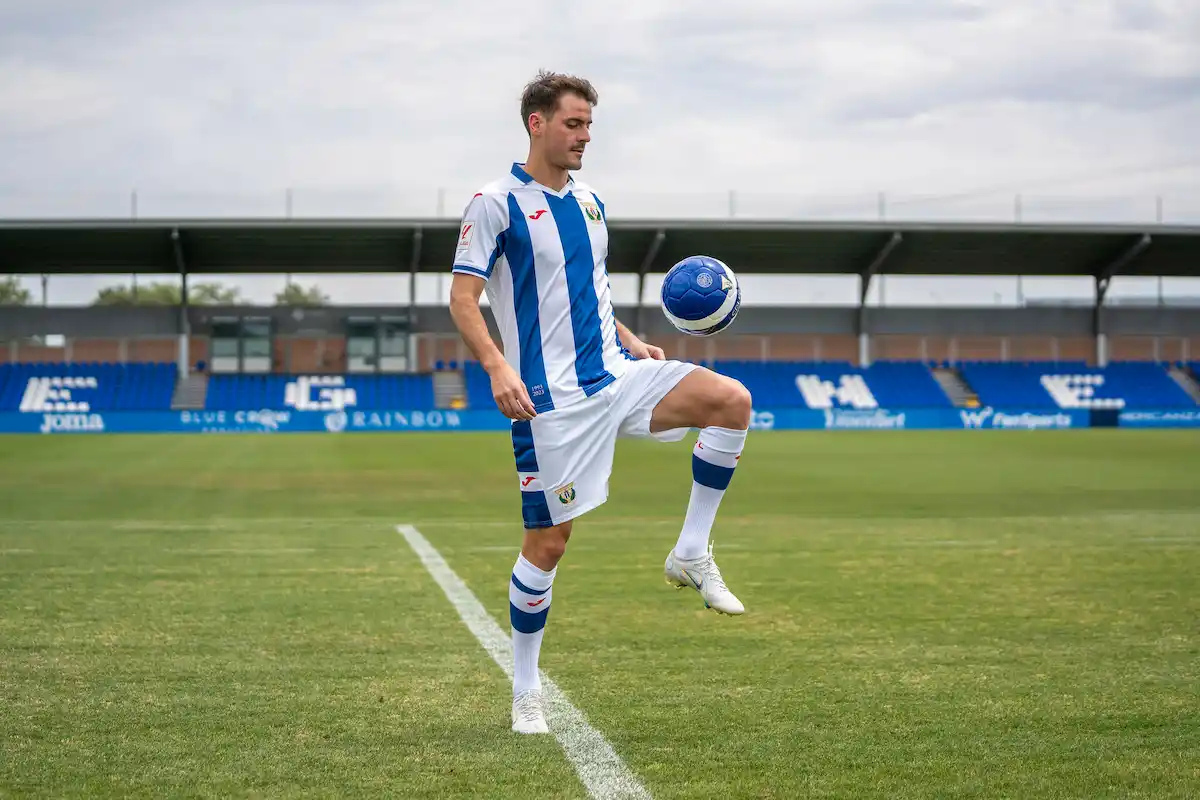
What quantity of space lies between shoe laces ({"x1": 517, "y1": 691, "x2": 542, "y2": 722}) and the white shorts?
61cm

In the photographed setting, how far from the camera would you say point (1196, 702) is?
4859 mm

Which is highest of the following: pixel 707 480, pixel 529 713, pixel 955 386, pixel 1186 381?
pixel 707 480

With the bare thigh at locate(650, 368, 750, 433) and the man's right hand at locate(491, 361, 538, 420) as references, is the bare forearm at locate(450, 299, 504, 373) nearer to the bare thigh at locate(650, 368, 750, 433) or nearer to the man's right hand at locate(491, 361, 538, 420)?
the man's right hand at locate(491, 361, 538, 420)

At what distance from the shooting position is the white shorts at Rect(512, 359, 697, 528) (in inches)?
187

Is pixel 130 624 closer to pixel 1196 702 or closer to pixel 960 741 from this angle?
pixel 960 741

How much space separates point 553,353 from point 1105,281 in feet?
163

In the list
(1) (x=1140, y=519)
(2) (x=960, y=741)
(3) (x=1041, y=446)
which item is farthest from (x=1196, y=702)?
(3) (x=1041, y=446)

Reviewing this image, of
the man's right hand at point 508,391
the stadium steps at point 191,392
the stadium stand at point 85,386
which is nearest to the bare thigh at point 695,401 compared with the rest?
the man's right hand at point 508,391

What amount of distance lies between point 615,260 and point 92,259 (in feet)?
61.5

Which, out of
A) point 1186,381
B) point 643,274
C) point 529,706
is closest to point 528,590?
point 529,706

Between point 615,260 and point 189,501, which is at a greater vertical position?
point 615,260

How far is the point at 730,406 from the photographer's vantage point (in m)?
5.09

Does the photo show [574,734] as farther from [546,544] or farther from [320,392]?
[320,392]

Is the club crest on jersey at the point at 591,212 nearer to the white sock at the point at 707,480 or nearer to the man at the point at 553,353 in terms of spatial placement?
the man at the point at 553,353
